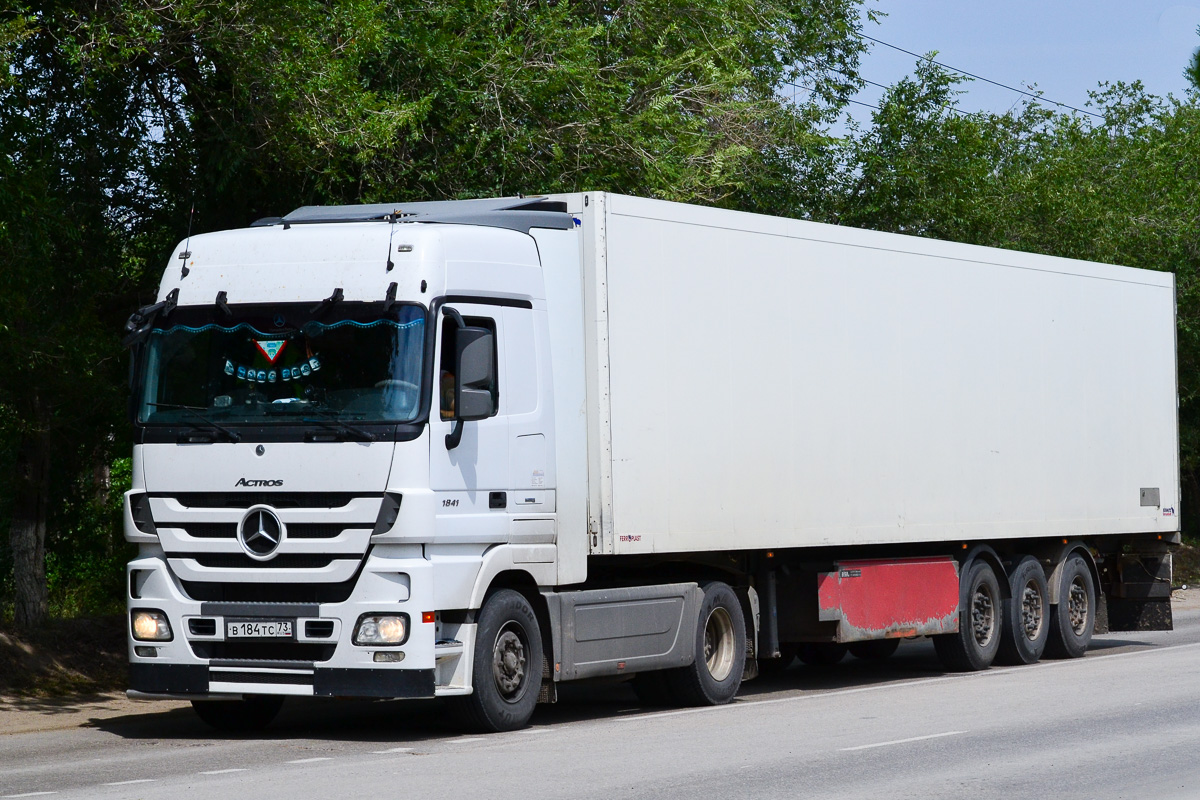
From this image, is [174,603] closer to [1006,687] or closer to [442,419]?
[442,419]

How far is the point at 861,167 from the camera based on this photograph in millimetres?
25266

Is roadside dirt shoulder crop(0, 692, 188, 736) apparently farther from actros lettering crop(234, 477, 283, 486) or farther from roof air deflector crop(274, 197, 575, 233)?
roof air deflector crop(274, 197, 575, 233)

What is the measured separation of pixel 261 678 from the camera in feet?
35.8

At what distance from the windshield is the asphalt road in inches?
86.6

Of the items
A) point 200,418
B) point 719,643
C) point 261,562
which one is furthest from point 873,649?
point 200,418

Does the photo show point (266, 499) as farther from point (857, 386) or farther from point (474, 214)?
point (857, 386)

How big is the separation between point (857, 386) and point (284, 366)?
214 inches

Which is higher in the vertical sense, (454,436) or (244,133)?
(244,133)

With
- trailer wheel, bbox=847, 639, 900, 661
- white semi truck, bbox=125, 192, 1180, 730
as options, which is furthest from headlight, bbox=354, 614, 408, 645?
trailer wheel, bbox=847, 639, 900, 661

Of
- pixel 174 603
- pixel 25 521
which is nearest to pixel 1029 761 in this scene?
pixel 174 603

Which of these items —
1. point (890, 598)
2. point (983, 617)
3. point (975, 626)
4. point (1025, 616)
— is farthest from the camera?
point (1025, 616)

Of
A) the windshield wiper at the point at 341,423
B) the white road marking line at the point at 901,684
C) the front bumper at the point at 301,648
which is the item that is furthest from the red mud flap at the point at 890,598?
the windshield wiper at the point at 341,423

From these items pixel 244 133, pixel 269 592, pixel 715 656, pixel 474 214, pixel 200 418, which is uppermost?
pixel 244 133

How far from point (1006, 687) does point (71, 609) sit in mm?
10976
